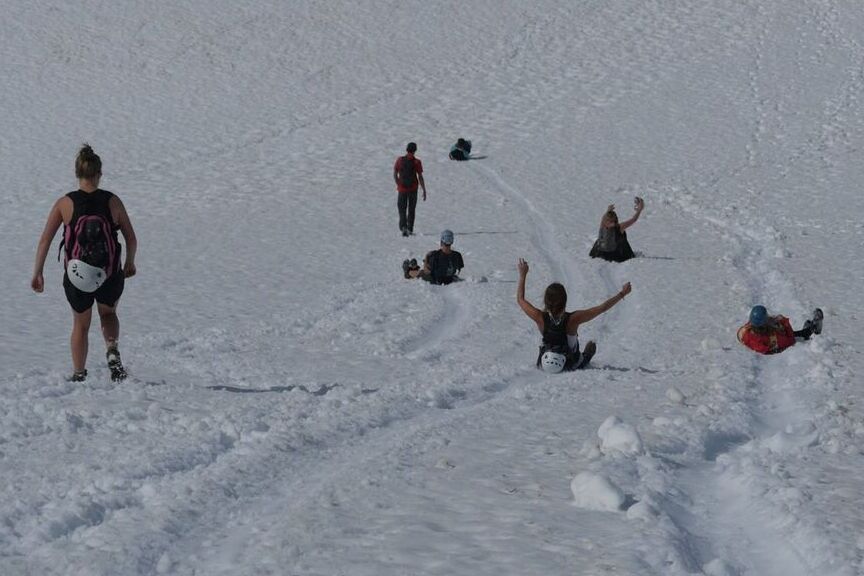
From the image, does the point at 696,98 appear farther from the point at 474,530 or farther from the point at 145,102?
the point at 474,530

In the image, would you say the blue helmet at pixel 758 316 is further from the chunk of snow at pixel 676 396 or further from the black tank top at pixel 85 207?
the black tank top at pixel 85 207

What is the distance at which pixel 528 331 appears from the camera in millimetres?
13102

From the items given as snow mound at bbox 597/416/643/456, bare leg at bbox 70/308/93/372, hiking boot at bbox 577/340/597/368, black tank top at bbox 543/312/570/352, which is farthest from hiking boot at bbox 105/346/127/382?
hiking boot at bbox 577/340/597/368

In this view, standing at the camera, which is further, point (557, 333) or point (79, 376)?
point (557, 333)

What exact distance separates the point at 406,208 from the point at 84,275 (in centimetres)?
1323

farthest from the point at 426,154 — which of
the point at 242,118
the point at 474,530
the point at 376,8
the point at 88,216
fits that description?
the point at 474,530

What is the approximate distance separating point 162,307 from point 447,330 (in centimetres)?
385

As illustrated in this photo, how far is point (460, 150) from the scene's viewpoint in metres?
29.6

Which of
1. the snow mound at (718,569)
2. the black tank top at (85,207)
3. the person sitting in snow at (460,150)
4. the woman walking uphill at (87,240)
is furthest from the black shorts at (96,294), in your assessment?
the person sitting in snow at (460,150)

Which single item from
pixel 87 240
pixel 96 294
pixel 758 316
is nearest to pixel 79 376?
pixel 96 294

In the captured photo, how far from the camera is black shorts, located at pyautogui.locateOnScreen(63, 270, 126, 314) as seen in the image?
8242 mm

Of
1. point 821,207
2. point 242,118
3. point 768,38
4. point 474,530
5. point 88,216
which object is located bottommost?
point 474,530

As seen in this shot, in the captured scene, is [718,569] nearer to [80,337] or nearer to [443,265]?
[80,337]

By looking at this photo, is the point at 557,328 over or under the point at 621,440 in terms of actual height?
over
